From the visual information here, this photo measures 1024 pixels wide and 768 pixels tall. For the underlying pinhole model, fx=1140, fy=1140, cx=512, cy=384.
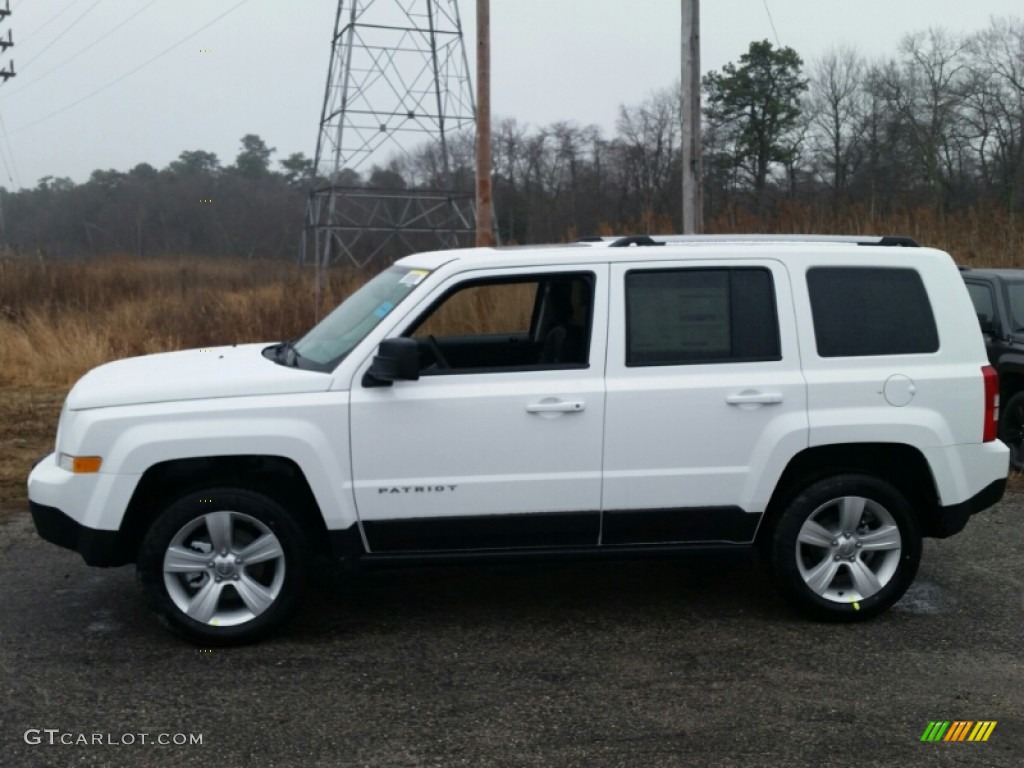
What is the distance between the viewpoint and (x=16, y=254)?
20.6m

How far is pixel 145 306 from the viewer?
725 inches

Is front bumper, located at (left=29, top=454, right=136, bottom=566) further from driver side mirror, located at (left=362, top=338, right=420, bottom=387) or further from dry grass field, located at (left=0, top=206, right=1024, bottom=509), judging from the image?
dry grass field, located at (left=0, top=206, right=1024, bottom=509)

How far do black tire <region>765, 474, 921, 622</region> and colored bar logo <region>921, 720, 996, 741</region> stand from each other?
1.17m

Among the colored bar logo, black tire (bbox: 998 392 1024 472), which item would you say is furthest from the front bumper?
black tire (bbox: 998 392 1024 472)

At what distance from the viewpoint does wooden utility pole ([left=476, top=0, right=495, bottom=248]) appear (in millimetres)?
16031

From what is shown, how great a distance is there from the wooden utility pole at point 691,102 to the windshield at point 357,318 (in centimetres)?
820

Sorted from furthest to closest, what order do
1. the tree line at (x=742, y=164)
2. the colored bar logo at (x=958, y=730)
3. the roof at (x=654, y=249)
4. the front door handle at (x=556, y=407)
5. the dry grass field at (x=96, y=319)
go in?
1. the tree line at (x=742, y=164)
2. the dry grass field at (x=96, y=319)
3. the roof at (x=654, y=249)
4. the front door handle at (x=556, y=407)
5. the colored bar logo at (x=958, y=730)

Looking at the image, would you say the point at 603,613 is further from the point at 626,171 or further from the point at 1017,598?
A: the point at 626,171

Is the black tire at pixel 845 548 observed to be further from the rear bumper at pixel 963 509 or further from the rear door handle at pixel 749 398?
the rear door handle at pixel 749 398

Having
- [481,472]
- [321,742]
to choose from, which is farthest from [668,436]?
[321,742]

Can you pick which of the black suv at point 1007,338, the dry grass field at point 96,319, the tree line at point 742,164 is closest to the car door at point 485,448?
the black suv at point 1007,338

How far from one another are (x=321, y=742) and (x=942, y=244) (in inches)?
574

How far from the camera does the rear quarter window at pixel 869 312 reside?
18.6ft

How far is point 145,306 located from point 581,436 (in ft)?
47.7
